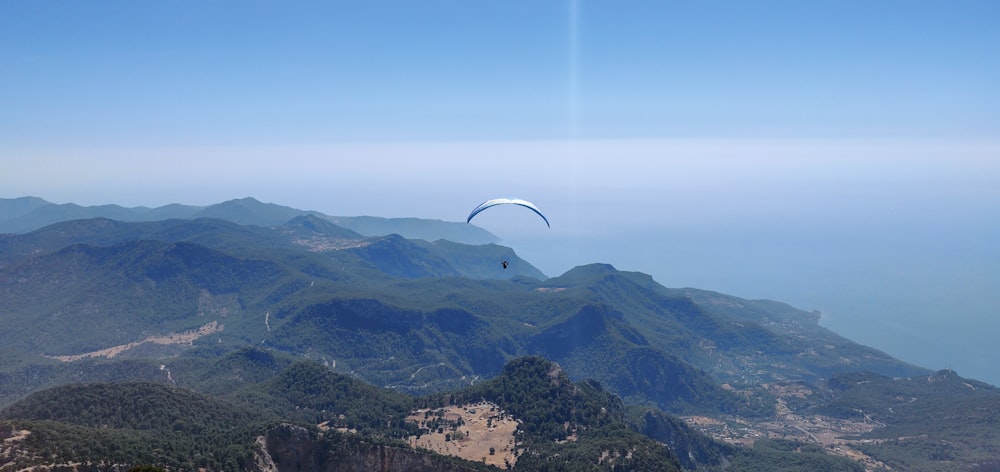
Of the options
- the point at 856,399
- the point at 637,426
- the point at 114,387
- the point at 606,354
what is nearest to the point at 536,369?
the point at 637,426

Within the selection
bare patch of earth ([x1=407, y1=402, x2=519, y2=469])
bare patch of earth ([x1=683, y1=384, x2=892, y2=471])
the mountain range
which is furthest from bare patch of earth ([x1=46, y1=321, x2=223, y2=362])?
bare patch of earth ([x1=683, y1=384, x2=892, y2=471])

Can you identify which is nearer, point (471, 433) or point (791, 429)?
point (471, 433)

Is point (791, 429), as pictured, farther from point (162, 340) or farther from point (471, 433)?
point (162, 340)

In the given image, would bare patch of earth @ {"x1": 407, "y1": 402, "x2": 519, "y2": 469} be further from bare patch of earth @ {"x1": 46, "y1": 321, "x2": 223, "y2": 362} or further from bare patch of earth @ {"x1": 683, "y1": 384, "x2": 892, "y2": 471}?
bare patch of earth @ {"x1": 46, "y1": 321, "x2": 223, "y2": 362}

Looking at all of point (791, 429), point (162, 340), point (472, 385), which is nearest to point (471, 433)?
point (472, 385)

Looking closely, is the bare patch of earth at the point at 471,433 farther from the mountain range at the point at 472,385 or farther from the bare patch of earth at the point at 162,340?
the bare patch of earth at the point at 162,340

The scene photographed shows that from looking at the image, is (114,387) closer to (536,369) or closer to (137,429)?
(137,429)
